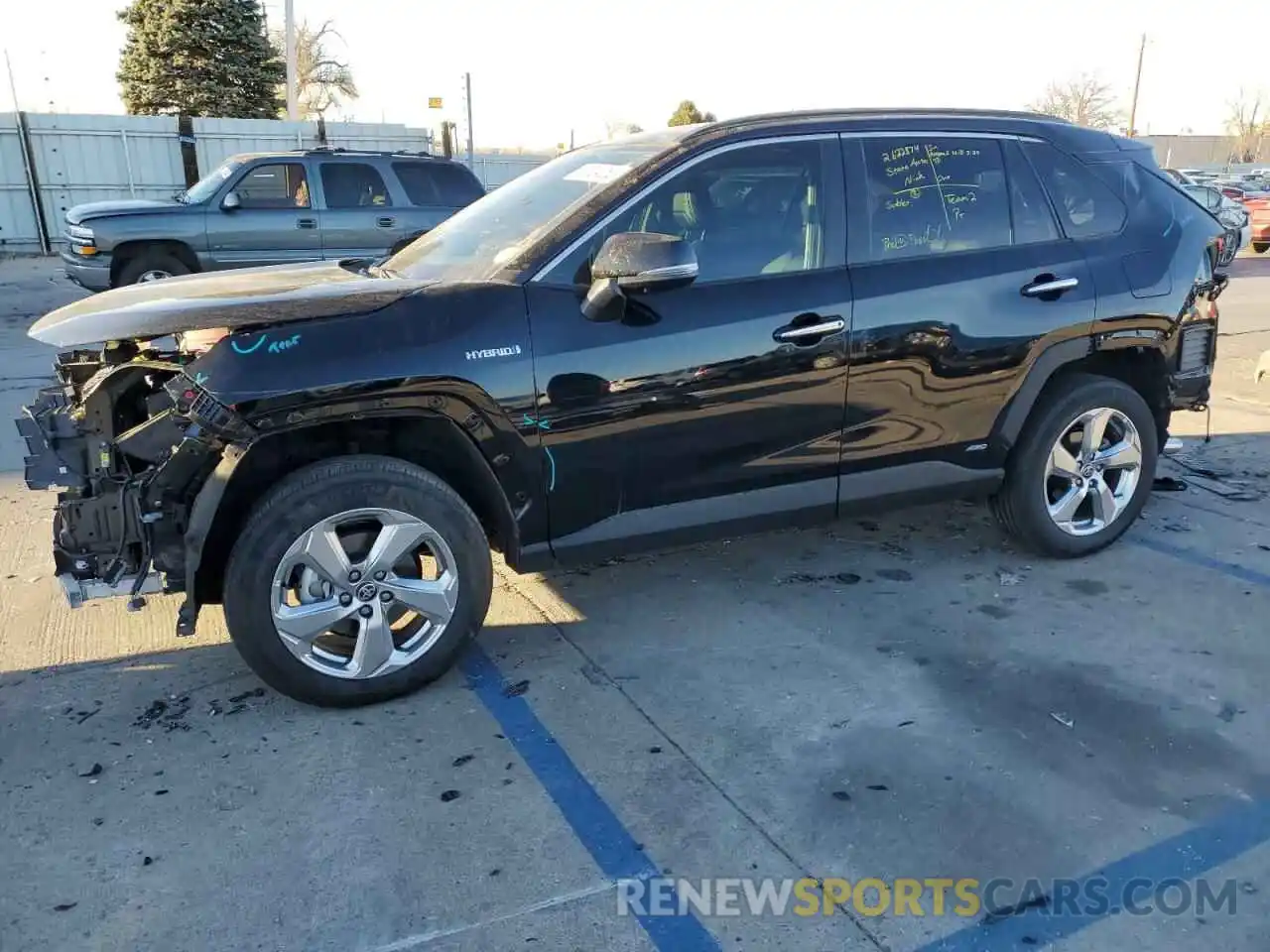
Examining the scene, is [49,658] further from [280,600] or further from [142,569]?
[280,600]

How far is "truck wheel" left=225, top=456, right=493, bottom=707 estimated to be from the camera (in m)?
3.22

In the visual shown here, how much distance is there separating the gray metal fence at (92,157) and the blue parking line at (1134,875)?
1945cm

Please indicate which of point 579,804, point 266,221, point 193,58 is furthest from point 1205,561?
point 193,58

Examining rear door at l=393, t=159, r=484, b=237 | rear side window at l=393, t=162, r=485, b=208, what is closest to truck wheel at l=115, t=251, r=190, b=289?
rear door at l=393, t=159, r=484, b=237

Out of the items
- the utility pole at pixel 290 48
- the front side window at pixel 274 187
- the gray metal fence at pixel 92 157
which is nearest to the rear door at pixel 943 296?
the front side window at pixel 274 187

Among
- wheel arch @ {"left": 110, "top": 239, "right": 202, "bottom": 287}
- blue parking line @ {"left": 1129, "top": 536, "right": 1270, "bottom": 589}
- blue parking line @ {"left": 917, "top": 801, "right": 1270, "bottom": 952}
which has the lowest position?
blue parking line @ {"left": 1129, "top": 536, "right": 1270, "bottom": 589}

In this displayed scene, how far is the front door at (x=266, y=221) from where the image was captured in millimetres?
11336

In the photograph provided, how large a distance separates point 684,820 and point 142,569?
6.56 ft

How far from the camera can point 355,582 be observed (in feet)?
11.0

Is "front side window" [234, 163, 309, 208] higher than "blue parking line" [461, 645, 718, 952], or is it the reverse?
"front side window" [234, 163, 309, 208]

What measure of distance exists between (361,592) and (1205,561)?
392 centimetres

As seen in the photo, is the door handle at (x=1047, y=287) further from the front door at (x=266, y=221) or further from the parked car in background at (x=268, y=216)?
the front door at (x=266, y=221)

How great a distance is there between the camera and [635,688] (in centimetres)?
364

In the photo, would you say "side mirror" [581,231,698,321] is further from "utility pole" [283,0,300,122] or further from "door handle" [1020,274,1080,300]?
A: "utility pole" [283,0,300,122]
